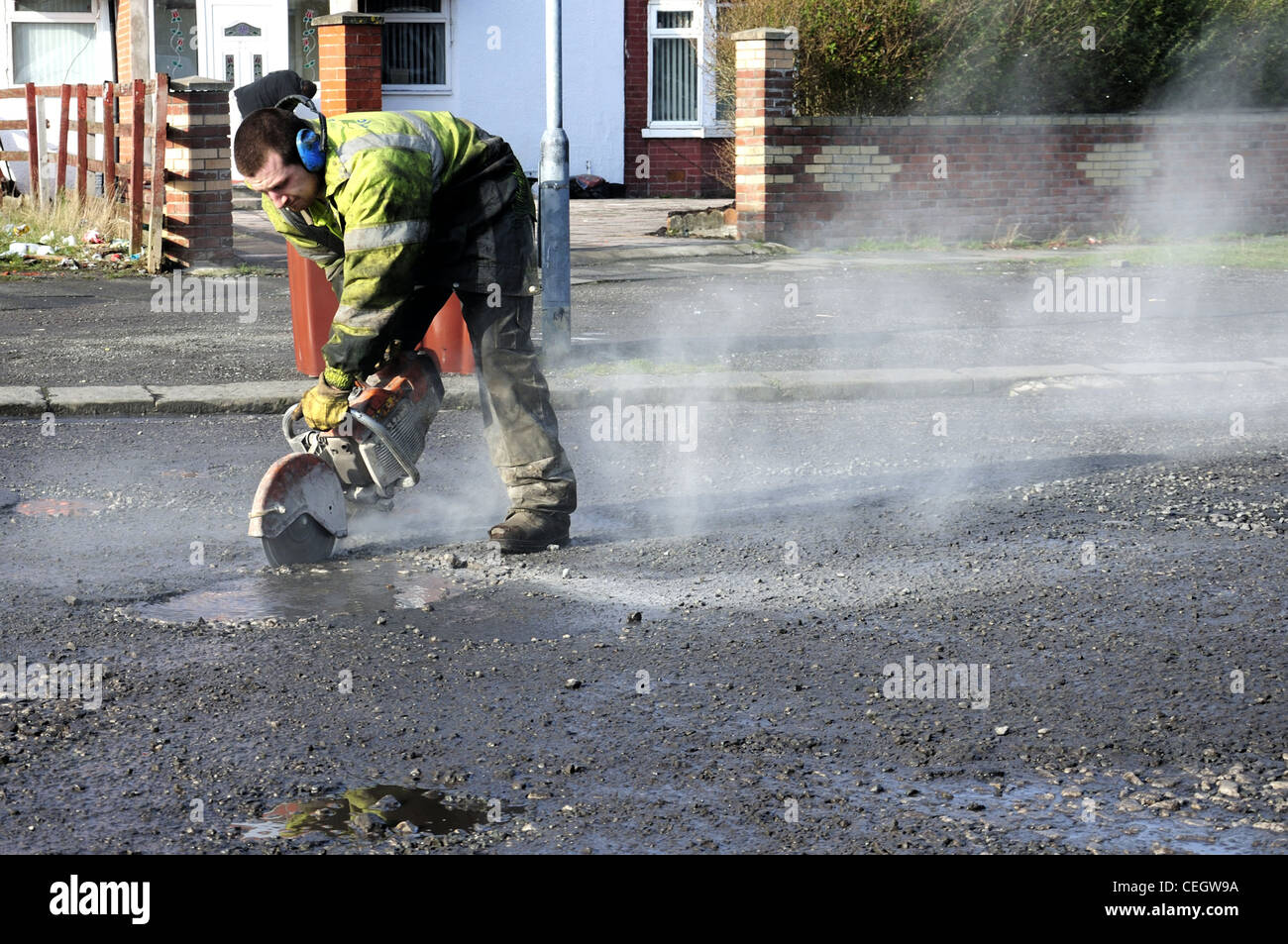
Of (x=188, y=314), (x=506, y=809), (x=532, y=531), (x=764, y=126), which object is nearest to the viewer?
(x=506, y=809)

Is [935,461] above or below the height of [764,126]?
below

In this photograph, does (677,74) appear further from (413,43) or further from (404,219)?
(404,219)

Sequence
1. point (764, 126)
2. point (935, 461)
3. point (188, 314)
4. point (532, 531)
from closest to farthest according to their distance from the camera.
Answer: point (532, 531) < point (935, 461) < point (188, 314) < point (764, 126)

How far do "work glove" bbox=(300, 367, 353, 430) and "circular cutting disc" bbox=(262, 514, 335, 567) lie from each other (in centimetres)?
32

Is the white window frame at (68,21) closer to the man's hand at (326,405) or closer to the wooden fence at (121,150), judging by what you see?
the wooden fence at (121,150)

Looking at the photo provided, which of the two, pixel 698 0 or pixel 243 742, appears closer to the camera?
pixel 243 742

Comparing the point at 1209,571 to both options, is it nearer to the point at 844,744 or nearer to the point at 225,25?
the point at 844,744

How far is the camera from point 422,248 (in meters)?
4.88

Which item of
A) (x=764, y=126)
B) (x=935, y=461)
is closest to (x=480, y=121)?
(x=764, y=126)

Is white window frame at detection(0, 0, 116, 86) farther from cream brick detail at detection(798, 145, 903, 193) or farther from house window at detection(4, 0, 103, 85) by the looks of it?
cream brick detail at detection(798, 145, 903, 193)

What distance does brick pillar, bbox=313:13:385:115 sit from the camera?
1457 centimetres

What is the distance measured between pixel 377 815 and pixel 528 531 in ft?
7.30

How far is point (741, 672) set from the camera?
4.25 m

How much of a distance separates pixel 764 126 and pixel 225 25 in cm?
975
